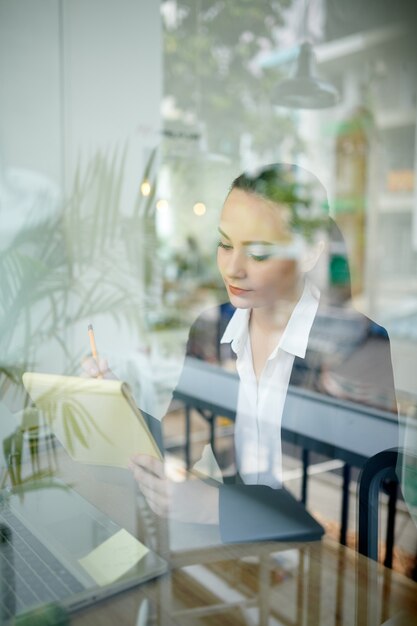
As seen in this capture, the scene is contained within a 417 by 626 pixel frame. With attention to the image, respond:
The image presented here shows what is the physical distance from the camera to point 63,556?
2.38 ft

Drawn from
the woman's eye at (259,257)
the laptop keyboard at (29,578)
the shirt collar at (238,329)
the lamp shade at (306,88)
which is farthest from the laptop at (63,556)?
the lamp shade at (306,88)

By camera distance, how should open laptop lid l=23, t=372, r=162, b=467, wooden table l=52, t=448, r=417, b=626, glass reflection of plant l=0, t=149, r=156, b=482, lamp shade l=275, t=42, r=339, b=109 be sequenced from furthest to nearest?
lamp shade l=275, t=42, r=339, b=109 < glass reflection of plant l=0, t=149, r=156, b=482 < open laptop lid l=23, t=372, r=162, b=467 < wooden table l=52, t=448, r=417, b=626

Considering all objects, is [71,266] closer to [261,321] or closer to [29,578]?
[261,321]

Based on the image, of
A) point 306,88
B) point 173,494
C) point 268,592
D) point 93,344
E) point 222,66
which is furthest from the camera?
point 222,66

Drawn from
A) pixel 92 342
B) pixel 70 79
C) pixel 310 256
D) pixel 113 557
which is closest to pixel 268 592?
pixel 113 557

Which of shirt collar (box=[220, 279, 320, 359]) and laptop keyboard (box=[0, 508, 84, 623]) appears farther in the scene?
shirt collar (box=[220, 279, 320, 359])

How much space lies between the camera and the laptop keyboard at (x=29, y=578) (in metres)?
0.65

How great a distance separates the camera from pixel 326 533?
826 millimetres

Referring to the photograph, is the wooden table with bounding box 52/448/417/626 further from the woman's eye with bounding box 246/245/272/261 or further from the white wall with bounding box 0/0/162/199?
the white wall with bounding box 0/0/162/199

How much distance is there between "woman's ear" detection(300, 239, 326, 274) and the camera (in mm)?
833

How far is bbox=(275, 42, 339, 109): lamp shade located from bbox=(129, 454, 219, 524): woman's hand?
920mm

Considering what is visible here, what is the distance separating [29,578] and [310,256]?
0.56 metres

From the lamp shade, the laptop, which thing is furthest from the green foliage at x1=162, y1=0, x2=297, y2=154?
the laptop

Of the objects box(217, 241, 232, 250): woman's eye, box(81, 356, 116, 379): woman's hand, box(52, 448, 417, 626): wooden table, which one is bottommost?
box(52, 448, 417, 626): wooden table
